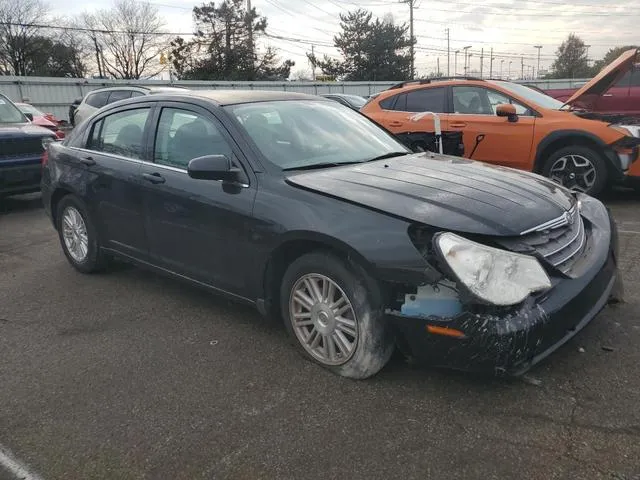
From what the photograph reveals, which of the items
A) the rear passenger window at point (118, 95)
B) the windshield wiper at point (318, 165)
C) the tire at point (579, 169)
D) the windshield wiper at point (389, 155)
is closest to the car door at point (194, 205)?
the windshield wiper at point (318, 165)

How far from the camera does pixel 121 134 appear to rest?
4.66 metres

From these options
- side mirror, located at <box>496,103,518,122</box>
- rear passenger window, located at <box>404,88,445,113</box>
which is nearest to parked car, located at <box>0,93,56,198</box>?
rear passenger window, located at <box>404,88,445,113</box>

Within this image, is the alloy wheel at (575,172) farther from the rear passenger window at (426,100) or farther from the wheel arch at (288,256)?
the wheel arch at (288,256)

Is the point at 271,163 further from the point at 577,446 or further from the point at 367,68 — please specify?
the point at 367,68

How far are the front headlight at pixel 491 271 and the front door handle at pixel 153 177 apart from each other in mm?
2184

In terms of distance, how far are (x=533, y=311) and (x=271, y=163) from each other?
1761 millimetres

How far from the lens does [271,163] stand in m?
3.58

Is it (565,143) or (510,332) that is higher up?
(565,143)

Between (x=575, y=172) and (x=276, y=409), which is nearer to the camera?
(x=276, y=409)

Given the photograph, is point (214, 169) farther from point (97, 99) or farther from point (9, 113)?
point (97, 99)

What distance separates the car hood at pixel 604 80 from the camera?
7.19 metres

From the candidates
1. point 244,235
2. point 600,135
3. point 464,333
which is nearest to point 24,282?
point 244,235

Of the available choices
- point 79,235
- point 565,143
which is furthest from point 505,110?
point 79,235

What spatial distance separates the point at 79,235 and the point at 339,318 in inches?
120
